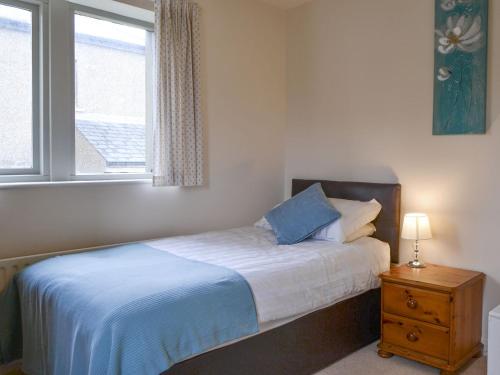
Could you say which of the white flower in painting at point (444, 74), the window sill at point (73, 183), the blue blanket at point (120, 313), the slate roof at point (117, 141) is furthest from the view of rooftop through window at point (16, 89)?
the white flower in painting at point (444, 74)

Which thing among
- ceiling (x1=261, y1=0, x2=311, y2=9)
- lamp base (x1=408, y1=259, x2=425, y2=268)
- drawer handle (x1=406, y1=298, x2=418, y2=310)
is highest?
ceiling (x1=261, y1=0, x2=311, y2=9)

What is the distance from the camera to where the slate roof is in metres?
3.09

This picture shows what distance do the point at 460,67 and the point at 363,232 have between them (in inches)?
49.6

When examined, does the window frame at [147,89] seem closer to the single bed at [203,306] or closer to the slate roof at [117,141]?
the slate roof at [117,141]

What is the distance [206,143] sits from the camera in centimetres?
357

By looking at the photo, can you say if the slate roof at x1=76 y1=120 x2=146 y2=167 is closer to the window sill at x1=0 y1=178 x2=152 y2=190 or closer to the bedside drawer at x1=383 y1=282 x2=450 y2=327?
the window sill at x1=0 y1=178 x2=152 y2=190

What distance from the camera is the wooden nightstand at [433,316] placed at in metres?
2.52

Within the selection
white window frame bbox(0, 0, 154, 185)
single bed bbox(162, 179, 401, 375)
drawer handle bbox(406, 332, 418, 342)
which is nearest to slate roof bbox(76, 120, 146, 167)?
white window frame bbox(0, 0, 154, 185)

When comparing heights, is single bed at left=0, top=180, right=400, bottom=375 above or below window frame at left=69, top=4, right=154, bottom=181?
below

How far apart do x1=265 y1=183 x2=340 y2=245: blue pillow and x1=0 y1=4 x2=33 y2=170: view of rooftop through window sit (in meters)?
1.69

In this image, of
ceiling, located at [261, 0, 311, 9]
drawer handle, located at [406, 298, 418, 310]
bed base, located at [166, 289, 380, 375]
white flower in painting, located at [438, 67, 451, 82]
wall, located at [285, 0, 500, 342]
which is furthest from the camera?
ceiling, located at [261, 0, 311, 9]

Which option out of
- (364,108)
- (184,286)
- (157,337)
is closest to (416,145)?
(364,108)

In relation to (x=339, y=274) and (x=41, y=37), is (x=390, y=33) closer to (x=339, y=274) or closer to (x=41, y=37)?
(x=339, y=274)

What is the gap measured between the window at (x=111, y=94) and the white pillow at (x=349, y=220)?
143cm
